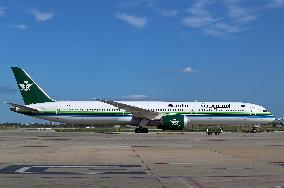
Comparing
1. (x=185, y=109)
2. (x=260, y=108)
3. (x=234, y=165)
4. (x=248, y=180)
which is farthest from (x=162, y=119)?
(x=248, y=180)

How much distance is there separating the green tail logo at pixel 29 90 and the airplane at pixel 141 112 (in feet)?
2.86

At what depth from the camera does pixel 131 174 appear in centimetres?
1313

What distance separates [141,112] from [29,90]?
1439 centimetres

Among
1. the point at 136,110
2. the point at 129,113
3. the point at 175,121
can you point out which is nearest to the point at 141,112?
the point at 136,110

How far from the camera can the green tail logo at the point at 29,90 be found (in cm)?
6109

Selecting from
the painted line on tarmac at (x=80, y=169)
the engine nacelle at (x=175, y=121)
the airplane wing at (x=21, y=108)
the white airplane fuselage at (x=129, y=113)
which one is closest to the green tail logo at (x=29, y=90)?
the white airplane fuselage at (x=129, y=113)

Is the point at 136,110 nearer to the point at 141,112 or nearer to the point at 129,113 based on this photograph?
the point at 141,112

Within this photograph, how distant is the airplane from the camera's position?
190 feet

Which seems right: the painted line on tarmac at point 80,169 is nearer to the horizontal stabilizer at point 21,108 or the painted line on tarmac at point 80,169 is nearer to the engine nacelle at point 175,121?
the engine nacelle at point 175,121

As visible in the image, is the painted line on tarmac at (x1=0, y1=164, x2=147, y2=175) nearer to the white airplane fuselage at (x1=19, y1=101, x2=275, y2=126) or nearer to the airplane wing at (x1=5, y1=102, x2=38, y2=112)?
the white airplane fuselage at (x1=19, y1=101, x2=275, y2=126)

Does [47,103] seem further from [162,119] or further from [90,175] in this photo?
[90,175]

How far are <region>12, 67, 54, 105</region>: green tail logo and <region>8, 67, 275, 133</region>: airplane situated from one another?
2.86ft

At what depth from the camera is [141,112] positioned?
57.4m

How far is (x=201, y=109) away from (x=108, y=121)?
10.9m
